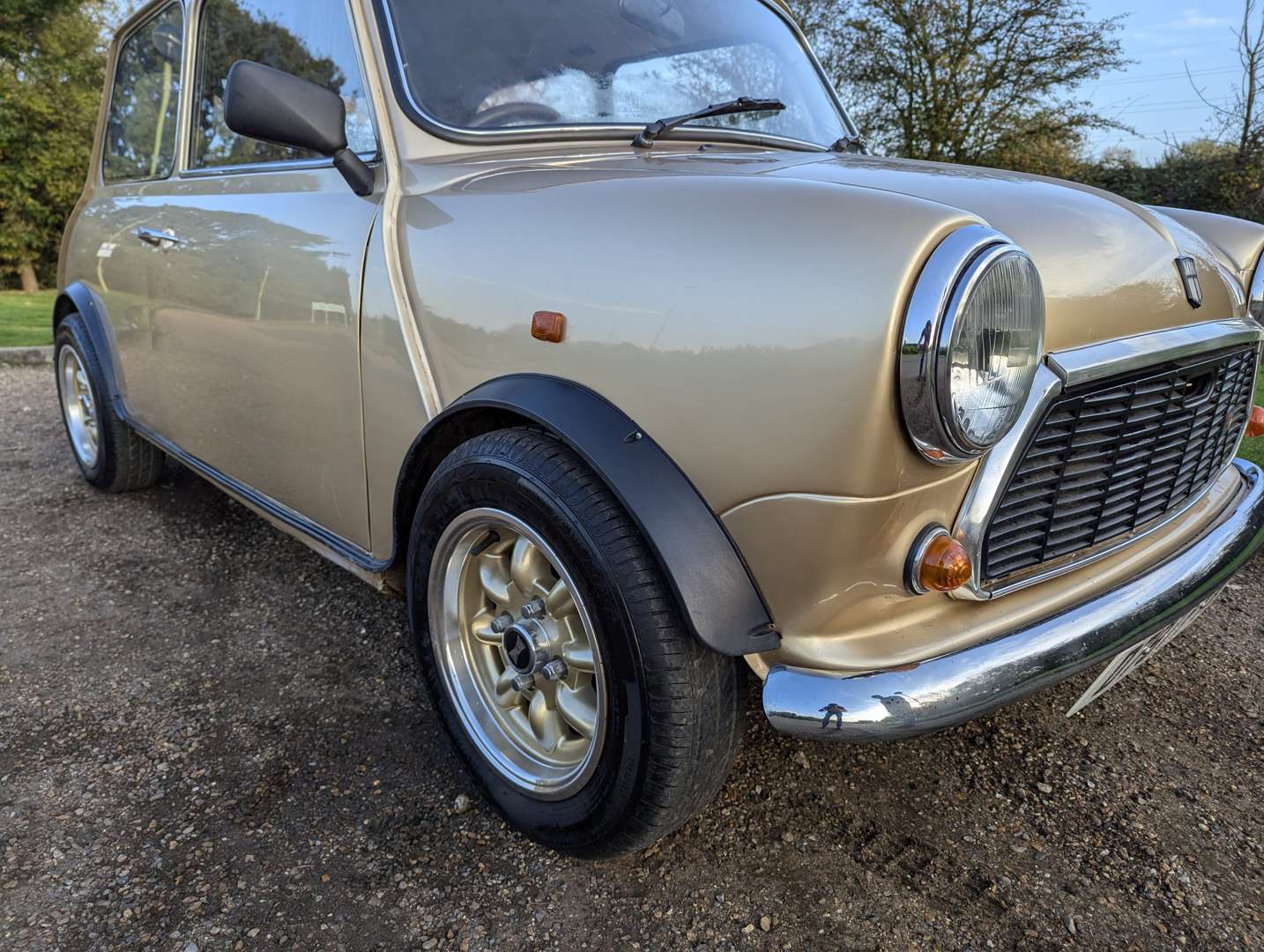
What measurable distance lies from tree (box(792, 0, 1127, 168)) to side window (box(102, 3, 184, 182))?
13477 millimetres

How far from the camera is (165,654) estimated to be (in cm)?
270

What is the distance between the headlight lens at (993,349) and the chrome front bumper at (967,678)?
1.20 feet

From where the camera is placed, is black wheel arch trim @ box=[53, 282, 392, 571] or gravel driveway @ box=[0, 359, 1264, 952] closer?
gravel driveway @ box=[0, 359, 1264, 952]

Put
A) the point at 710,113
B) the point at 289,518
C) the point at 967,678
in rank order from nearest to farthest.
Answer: the point at 967,678 < the point at 710,113 < the point at 289,518

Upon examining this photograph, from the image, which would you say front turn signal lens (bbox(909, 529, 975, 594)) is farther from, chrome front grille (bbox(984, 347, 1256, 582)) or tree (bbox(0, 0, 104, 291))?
tree (bbox(0, 0, 104, 291))

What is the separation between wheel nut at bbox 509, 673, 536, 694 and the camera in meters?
1.92

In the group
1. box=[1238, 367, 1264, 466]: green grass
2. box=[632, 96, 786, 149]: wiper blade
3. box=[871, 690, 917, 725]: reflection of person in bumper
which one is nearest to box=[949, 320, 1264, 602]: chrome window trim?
box=[871, 690, 917, 725]: reflection of person in bumper

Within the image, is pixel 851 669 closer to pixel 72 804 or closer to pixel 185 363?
pixel 72 804

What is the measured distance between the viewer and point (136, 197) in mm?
3320

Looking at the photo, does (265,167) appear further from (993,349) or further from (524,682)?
(993,349)

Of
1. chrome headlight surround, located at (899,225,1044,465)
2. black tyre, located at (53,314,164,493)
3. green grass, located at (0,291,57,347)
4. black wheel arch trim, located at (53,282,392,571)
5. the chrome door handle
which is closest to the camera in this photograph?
chrome headlight surround, located at (899,225,1044,465)

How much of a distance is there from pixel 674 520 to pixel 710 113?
4.41 ft

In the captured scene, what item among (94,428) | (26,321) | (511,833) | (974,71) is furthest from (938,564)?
(974,71)

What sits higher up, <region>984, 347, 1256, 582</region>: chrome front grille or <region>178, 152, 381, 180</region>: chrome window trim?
<region>178, 152, 381, 180</region>: chrome window trim
